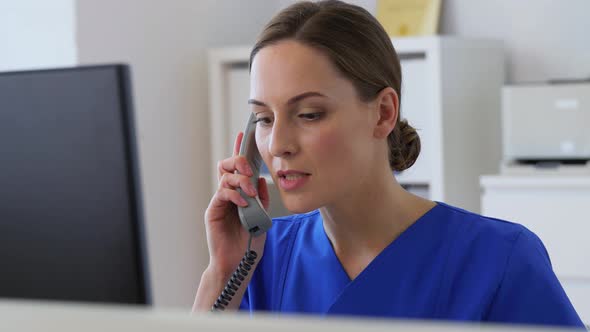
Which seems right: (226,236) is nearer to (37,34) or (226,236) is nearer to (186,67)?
(37,34)

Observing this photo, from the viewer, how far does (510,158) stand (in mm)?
3018

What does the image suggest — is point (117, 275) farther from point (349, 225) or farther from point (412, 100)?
A: point (412, 100)

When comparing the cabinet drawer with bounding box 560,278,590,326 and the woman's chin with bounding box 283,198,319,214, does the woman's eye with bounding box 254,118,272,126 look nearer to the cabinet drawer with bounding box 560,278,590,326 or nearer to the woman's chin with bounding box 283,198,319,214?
the woman's chin with bounding box 283,198,319,214

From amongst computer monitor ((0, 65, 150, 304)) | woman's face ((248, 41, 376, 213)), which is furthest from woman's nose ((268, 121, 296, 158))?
computer monitor ((0, 65, 150, 304))

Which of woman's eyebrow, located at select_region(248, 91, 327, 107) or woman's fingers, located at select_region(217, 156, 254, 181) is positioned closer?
woman's eyebrow, located at select_region(248, 91, 327, 107)

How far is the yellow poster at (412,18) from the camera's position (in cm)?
342

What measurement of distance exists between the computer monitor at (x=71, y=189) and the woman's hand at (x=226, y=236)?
59 centimetres

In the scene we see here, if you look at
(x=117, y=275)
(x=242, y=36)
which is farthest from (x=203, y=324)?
(x=242, y=36)

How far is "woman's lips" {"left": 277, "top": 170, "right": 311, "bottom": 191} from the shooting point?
1283mm

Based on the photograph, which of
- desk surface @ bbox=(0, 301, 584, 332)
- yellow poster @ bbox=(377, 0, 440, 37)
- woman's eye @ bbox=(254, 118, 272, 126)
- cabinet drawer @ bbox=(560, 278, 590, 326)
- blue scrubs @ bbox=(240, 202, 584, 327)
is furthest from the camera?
yellow poster @ bbox=(377, 0, 440, 37)

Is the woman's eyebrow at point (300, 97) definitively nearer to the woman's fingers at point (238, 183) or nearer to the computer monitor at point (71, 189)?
the woman's fingers at point (238, 183)

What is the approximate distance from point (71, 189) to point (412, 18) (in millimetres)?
2810

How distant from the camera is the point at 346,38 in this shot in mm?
1353

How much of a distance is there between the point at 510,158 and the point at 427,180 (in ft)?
1.00
